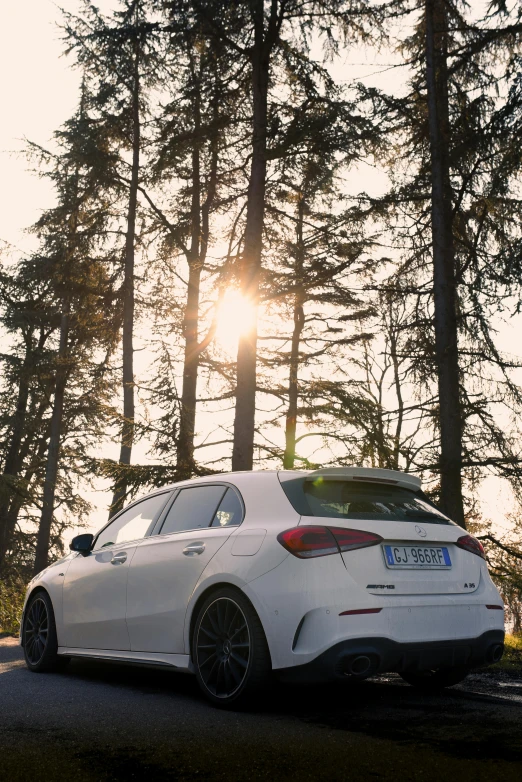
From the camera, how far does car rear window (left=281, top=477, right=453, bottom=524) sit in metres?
5.54

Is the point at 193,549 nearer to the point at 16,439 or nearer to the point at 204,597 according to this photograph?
the point at 204,597

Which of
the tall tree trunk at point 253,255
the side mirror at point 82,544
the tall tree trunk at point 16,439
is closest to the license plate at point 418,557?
the side mirror at point 82,544

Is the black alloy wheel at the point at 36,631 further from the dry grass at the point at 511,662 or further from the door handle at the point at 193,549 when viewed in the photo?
the dry grass at the point at 511,662

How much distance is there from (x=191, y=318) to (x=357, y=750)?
52.9ft

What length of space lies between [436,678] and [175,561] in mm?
2191

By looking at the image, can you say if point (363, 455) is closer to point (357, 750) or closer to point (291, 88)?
point (291, 88)

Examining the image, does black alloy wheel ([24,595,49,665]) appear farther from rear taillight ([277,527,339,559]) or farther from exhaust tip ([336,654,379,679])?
exhaust tip ([336,654,379,679])

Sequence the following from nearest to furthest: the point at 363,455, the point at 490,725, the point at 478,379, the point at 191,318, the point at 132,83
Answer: the point at 490,725
the point at 363,455
the point at 478,379
the point at 191,318
the point at 132,83

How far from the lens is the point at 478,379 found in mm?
15266

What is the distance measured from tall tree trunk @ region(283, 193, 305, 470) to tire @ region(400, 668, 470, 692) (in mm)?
8175

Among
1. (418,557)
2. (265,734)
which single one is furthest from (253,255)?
(265,734)

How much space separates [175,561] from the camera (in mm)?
6223

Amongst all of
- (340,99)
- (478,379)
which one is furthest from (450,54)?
(478,379)

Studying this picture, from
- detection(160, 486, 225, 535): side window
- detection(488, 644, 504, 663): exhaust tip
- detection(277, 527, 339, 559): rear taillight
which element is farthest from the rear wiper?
detection(160, 486, 225, 535): side window
